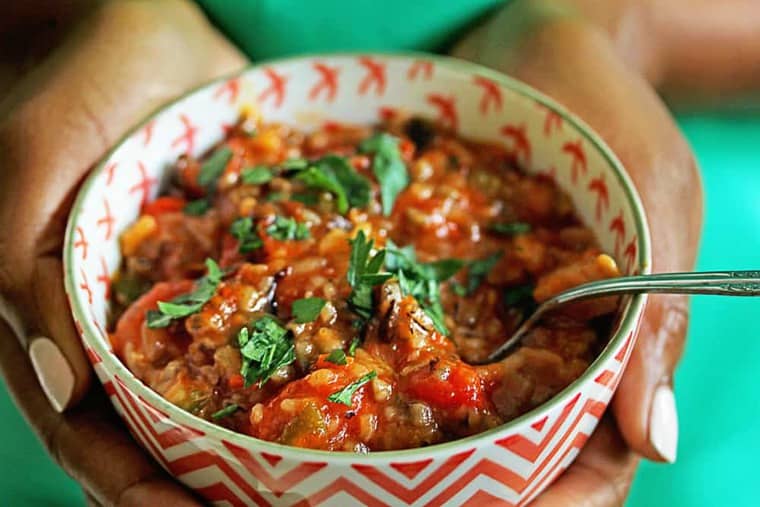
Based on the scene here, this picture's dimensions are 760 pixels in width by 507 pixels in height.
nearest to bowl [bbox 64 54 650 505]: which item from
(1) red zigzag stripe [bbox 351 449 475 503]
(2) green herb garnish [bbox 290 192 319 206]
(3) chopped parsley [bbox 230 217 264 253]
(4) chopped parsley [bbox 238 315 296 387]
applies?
(1) red zigzag stripe [bbox 351 449 475 503]

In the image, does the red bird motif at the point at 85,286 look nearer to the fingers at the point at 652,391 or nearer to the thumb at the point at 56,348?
the thumb at the point at 56,348

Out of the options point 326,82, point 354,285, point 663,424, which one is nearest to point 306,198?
point 354,285

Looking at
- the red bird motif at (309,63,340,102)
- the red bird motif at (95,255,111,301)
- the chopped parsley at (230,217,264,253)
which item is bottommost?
the red bird motif at (95,255,111,301)

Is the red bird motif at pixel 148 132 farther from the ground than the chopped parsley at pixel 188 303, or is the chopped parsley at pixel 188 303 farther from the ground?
the red bird motif at pixel 148 132

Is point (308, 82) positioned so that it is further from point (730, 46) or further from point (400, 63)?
point (730, 46)

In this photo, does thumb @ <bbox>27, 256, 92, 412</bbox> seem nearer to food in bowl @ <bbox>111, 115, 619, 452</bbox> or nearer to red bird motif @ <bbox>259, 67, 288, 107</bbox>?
food in bowl @ <bbox>111, 115, 619, 452</bbox>

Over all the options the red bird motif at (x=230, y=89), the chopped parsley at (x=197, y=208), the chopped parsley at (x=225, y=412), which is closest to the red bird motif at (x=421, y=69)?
the red bird motif at (x=230, y=89)
